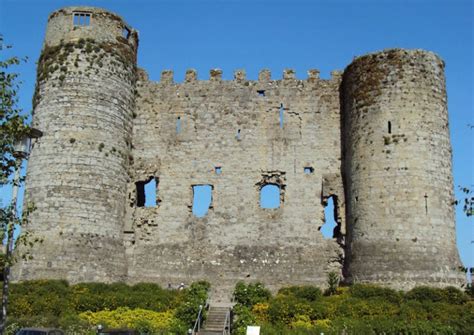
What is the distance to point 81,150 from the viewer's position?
91.5 feet

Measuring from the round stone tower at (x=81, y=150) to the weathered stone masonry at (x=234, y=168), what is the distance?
0.20 ft

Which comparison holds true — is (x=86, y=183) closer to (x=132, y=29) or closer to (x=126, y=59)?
(x=126, y=59)

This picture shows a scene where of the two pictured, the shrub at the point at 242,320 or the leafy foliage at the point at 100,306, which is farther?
the shrub at the point at 242,320

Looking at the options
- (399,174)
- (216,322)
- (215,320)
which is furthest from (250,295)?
(399,174)

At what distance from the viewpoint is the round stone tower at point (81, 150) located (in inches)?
1050

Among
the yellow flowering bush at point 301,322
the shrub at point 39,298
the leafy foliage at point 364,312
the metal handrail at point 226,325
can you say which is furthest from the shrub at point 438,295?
the shrub at point 39,298

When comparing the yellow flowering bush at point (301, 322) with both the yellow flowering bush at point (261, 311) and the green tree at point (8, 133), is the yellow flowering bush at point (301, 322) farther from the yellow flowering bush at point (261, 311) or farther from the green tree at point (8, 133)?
the green tree at point (8, 133)

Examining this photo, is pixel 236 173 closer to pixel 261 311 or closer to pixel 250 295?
pixel 250 295

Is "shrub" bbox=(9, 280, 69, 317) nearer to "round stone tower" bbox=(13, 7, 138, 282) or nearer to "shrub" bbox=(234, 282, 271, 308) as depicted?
"round stone tower" bbox=(13, 7, 138, 282)

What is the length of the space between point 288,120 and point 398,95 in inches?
223

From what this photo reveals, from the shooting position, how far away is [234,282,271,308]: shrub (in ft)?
81.3

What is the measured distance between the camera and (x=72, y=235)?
26.8 meters

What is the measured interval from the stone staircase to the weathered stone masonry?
14.0ft

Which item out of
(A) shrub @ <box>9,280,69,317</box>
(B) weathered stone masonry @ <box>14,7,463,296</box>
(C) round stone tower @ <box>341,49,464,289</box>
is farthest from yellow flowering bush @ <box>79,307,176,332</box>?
(C) round stone tower @ <box>341,49,464,289</box>
